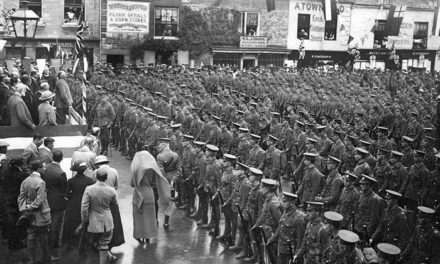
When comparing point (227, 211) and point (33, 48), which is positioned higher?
point (33, 48)

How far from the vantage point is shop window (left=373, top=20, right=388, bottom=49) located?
43.8 metres

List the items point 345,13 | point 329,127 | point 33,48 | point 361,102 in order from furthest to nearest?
point 345,13 < point 33,48 < point 361,102 < point 329,127

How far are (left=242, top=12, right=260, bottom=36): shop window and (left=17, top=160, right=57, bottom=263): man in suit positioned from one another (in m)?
30.1

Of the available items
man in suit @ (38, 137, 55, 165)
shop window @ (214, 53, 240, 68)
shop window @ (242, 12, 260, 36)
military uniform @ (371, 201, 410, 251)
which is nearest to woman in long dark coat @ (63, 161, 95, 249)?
man in suit @ (38, 137, 55, 165)

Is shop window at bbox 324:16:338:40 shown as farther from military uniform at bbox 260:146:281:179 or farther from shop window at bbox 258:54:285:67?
military uniform at bbox 260:146:281:179

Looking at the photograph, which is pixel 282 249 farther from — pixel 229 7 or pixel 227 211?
pixel 229 7

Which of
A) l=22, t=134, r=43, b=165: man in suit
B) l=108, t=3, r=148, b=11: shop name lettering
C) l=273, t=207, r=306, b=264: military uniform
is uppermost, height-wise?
l=108, t=3, r=148, b=11: shop name lettering

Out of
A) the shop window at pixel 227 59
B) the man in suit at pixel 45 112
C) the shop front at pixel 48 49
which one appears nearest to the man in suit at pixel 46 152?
the man in suit at pixel 45 112

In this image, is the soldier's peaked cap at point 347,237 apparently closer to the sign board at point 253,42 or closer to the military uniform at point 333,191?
the military uniform at point 333,191

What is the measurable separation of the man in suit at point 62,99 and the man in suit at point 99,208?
7.67 metres

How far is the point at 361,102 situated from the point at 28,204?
15.0 metres

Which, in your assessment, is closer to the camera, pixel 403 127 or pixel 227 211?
pixel 227 211

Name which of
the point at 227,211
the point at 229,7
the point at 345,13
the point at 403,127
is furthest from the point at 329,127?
the point at 345,13

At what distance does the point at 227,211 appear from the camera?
10.8 m
